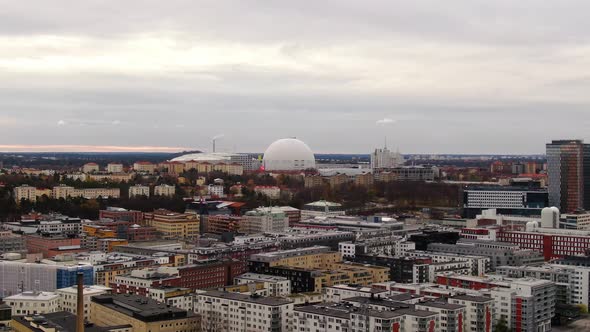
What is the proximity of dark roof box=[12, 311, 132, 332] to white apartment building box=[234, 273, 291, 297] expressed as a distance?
465cm

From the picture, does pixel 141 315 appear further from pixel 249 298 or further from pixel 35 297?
pixel 35 297

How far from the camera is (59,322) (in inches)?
578

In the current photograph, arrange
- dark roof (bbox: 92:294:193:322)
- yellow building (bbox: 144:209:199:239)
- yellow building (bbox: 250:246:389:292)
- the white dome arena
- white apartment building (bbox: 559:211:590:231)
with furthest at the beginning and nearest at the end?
→ the white dome arena
yellow building (bbox: 144:209:199:239)
white apartment building (bbox: 559:211:590:231)
yellow building (bbox: 250:246:389:292)
dark roof (bbox: 92:294:193:322)

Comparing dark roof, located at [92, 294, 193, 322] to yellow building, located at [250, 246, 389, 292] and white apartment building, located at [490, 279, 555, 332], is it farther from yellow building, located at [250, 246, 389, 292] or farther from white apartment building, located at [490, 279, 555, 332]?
white apartment building, located at [490, 279, 555, 332]

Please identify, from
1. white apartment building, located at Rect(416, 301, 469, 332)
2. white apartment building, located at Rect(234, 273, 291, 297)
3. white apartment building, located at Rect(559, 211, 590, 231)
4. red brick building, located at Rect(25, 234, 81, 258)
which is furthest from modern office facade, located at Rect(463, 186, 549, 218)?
white apartment building, located at Rect(416, 301, 469, 332)

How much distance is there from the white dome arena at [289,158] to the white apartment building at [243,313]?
45687 millimetres

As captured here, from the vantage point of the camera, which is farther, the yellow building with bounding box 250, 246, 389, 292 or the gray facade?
the gray facade

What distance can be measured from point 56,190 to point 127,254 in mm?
15698

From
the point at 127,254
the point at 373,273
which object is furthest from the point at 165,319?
the point at 127,254

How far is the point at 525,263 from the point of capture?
76.1ft

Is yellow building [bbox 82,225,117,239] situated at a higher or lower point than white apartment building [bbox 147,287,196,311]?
higher

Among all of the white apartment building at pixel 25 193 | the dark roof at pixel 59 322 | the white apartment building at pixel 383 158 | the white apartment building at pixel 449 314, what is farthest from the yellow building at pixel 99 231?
the white apartment building at pixel 383 158

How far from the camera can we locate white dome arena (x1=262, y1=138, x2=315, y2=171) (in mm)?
62344

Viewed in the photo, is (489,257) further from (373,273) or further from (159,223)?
(159,223)
